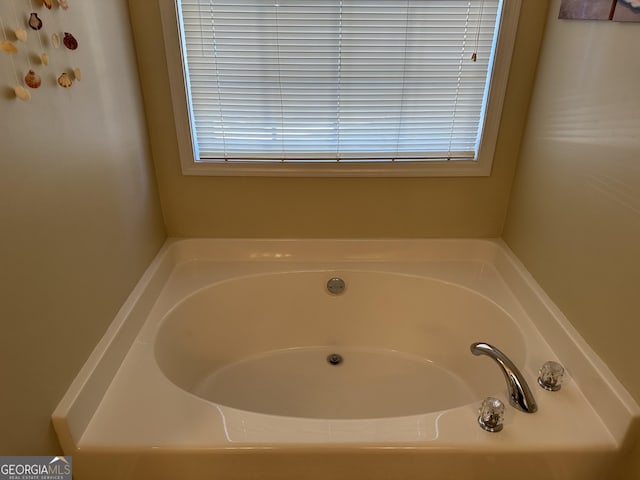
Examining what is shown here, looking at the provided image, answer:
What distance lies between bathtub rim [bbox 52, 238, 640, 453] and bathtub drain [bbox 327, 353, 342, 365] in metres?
0.42

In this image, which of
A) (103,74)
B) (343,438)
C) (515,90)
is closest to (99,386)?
(343,438)

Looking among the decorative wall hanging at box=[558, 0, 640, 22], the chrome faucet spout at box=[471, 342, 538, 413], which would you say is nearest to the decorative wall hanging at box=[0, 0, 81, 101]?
the chrome faucet spout at box=[471, 342, 538, 413]

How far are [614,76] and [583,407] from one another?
0.89 meters

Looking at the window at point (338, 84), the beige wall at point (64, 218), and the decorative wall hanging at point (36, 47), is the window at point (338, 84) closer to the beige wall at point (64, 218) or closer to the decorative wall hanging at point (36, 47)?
the beige wall at point (64, 218)

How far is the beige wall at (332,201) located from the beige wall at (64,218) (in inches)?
10.6

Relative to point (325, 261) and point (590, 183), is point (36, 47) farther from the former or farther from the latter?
point (590, 183)

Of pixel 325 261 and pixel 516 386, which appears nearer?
pixel 516 386

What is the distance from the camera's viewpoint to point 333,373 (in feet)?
6.20

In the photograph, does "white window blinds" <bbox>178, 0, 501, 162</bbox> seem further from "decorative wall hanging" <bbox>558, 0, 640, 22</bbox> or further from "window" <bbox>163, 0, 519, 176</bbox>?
"decorative wall hanging" <bbox>558, 0, 640, 22</bbox>

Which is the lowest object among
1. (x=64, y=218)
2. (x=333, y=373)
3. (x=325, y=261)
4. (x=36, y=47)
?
(x=333, y=373)

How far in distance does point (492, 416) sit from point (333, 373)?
32.9 inches

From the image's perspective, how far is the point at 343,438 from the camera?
113 cm

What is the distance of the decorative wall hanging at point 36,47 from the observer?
2.98 ft

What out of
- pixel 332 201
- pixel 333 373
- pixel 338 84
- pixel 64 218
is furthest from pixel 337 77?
pixel 333 373
